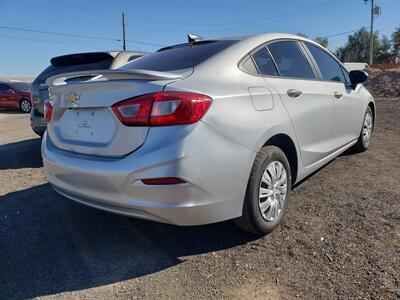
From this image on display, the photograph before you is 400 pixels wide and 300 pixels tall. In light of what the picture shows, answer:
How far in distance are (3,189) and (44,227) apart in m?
1.52

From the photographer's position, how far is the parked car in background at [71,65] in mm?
5762

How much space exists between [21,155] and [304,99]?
5.12 metres

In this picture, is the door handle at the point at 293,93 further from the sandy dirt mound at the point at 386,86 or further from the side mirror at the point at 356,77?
the sandy dirt mound at the point at 386,86

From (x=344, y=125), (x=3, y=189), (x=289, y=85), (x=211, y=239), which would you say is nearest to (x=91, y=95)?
(x=211, y=239)

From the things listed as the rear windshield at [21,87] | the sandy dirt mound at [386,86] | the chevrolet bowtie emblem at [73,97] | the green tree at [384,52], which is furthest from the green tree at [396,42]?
the chevrolet bowtie emblem at [73,97]

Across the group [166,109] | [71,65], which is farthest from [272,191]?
[71,65]

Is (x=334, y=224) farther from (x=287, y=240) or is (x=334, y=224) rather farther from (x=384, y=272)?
(x=384, y=272)

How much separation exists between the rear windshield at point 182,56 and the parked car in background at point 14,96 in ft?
53.6

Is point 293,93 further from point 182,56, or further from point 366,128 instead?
point 366,128

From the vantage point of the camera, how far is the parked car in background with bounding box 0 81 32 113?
18.0 meters

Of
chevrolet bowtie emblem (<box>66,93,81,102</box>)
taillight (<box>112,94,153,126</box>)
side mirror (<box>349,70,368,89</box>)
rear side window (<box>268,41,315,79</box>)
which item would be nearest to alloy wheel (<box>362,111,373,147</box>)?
side mirror (<box>349,70,368,89</box>)

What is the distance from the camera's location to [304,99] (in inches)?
138

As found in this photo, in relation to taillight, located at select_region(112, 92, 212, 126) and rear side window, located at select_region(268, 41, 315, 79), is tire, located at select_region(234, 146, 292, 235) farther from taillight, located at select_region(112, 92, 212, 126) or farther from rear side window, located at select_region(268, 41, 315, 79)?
rear side window, located at select_region(268, 41, 315, 79)

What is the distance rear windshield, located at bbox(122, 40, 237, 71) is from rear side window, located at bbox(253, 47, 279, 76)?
0.81ft
